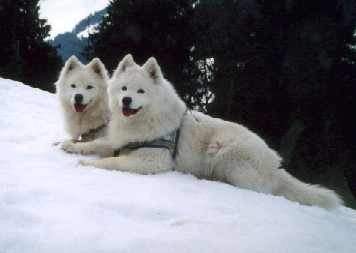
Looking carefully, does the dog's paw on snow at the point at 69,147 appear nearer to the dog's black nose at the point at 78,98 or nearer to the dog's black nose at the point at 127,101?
the dog's black nose at the point at 78,98

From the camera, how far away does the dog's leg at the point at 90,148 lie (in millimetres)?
5152

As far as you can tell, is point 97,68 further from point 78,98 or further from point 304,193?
point 304,193

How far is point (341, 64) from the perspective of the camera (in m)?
4.79

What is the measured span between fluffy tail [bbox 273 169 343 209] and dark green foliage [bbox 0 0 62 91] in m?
17.0

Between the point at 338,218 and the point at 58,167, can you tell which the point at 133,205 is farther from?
the point at 338,218

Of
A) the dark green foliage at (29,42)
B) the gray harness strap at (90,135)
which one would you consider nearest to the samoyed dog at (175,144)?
the gray harness strap at (90,135)

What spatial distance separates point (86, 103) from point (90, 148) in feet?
2.26

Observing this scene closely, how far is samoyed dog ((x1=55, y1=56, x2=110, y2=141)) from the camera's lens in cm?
568

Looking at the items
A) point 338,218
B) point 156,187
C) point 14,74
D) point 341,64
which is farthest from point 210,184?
point 14,74

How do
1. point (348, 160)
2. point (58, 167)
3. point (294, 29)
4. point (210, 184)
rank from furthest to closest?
point (294, 29)
point (210, 184)
point (58, 167)
point (348, 160)

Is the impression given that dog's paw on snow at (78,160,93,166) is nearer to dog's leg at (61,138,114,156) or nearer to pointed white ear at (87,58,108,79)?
dog's leg at (61,138,114,156)

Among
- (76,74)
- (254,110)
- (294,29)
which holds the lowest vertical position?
(254,110)

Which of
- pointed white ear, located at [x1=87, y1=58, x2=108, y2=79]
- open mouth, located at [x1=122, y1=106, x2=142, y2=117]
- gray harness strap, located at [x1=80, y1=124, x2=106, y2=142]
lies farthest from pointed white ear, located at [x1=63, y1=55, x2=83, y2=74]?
open mouth, located at [x1=122, y1=106, x2=142, y2=117]

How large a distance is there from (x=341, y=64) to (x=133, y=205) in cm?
278
